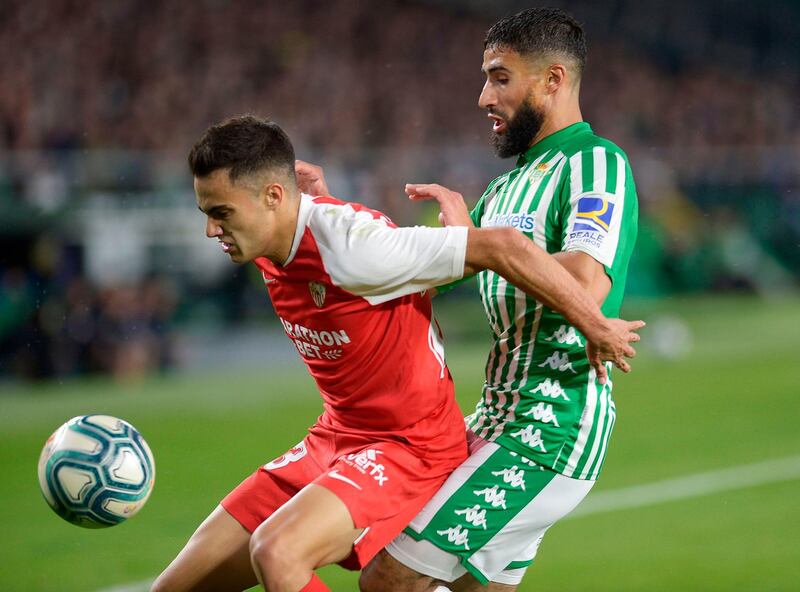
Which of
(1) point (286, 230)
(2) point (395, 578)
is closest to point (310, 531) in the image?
(2) point (395, 578)

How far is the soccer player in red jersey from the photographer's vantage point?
3.99 metres

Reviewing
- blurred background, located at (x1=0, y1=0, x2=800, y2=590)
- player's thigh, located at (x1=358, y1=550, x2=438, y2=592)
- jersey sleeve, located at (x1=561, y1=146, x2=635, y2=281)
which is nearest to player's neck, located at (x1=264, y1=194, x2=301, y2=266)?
jersey sleeve, located at (x1=561, y1=146, x2=635, y2=281)

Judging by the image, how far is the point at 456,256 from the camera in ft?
13.2

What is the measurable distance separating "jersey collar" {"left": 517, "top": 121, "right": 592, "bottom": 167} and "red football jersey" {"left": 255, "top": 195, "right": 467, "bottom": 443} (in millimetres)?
758

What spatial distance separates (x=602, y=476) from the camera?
9883 mm

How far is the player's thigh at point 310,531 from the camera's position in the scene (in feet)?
12.6

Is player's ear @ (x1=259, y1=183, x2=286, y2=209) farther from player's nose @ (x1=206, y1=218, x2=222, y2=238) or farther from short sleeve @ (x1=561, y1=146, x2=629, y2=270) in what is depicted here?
short sleeve @ (x1=561, y1=146, x2=629, y2=270)

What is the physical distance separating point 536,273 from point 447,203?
637 millimetres

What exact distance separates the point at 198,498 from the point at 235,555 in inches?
190

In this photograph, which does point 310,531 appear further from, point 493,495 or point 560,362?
point 560,362

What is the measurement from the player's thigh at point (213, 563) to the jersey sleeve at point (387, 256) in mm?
1104

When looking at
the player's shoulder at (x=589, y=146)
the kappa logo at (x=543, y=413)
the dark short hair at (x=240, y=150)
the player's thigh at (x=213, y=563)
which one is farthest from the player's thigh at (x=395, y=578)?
the player's shoulder at (x=589, y=146)

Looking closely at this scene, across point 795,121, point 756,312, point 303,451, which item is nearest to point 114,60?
point 756,312

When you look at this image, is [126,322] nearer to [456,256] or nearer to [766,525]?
[766,525]
